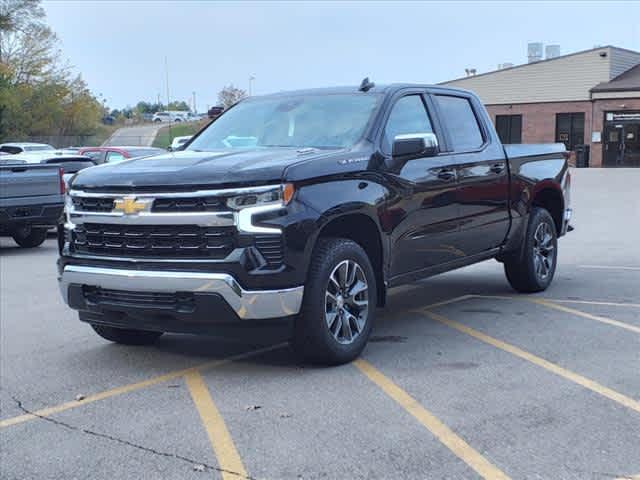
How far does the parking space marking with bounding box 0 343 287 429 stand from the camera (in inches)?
201

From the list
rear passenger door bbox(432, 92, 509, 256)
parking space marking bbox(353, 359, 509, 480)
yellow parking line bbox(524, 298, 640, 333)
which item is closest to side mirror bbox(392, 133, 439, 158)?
rear passenger door bbox(432, 92, 509, 256)

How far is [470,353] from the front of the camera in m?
6.26

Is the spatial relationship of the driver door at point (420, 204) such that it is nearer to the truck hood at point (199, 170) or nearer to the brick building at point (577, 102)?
the truck hood at point (199, 170)

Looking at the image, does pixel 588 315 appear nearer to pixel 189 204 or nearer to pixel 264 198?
pixel 264 198

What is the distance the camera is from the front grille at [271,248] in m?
5.32

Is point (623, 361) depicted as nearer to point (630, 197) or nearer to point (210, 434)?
point (210, 434)

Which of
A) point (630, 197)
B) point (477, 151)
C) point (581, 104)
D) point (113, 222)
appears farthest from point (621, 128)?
point (113, 222)

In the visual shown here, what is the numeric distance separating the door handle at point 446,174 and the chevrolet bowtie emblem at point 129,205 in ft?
8.30

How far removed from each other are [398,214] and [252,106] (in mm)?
1884

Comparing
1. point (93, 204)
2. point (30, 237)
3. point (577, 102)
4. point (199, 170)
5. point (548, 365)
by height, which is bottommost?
point (30, 237)

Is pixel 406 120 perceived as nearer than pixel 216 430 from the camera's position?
No

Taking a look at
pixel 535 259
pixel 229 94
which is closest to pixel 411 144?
pixel 535 259

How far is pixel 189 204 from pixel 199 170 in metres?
0.24

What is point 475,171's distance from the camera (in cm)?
742
